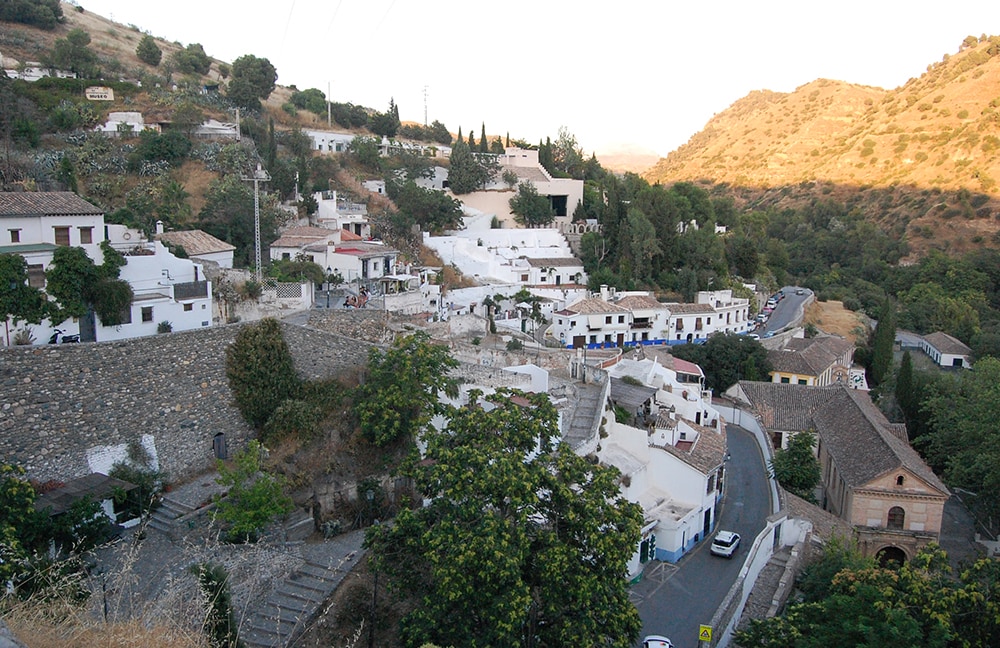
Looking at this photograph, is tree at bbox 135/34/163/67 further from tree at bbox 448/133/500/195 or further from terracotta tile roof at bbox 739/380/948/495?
terracotta tile roof at bbox 739/380/948/495

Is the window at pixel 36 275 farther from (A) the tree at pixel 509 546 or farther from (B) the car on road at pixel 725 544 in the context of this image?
(B) the car on road at pixel 725 544

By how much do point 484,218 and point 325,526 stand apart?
31313mm

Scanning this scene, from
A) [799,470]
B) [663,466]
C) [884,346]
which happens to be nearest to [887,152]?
[884,346]

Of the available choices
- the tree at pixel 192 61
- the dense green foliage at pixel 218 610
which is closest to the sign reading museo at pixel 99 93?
the tree at pixel 192 61

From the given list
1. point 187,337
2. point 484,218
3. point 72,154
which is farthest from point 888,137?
point 187,337

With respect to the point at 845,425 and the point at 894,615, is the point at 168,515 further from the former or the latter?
the point at 845,425

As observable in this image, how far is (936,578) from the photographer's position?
1098 cm

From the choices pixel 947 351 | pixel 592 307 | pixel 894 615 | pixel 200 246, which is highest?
pixel 200 246

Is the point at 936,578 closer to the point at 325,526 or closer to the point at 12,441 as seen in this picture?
the point at 325,526

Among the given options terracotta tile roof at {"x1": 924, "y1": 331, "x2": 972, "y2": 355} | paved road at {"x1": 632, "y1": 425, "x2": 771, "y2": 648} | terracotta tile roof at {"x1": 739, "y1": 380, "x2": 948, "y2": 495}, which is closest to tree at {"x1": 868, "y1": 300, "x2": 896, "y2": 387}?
terracotta tile roof at {"x1": 924, "y1": 331, "x2": 972, "y2": 355}

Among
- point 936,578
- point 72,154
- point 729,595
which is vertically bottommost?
point 729,595

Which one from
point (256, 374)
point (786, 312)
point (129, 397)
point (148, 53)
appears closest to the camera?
point (129, 397)

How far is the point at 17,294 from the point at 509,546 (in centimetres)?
1164

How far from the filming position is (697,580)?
50.0ft
